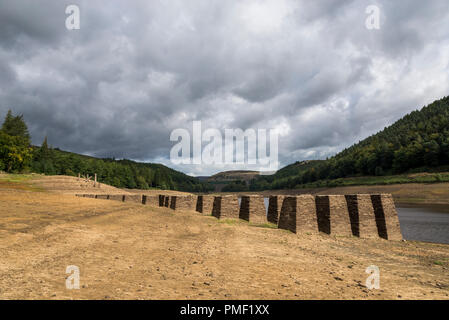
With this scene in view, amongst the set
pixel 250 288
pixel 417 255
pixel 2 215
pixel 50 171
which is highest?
pixel 50 171

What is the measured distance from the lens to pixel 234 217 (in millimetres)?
15664

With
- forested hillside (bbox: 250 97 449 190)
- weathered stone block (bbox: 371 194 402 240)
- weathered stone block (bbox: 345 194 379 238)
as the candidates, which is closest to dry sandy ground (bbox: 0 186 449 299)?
weathered stone block (bbox: 345 194 379 238)

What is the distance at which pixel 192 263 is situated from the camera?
6848 mm

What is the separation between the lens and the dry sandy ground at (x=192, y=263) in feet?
16.2

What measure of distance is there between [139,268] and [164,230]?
5.67m

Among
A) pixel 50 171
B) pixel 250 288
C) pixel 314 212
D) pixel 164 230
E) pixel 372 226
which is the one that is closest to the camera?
pixel 250 288

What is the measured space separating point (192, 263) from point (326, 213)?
373 inches

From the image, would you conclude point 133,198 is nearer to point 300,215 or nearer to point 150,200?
point 150,200

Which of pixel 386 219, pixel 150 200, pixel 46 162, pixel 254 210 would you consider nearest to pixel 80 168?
pixel 46 162

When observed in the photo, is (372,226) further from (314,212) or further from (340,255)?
(340,255)

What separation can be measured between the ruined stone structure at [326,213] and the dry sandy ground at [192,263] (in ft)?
3.62

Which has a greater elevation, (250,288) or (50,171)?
(50,171)
